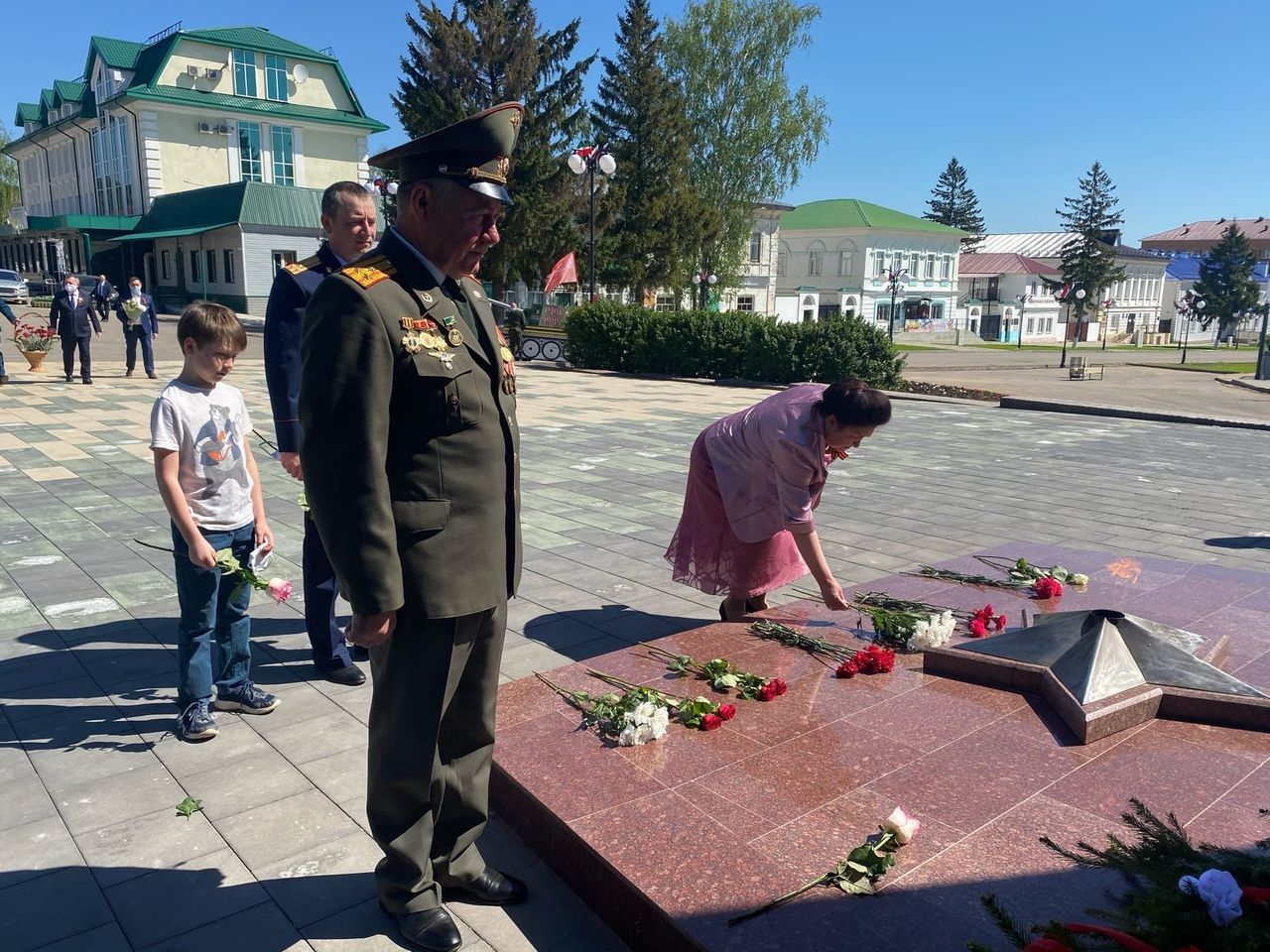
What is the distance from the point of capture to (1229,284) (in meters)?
74.2

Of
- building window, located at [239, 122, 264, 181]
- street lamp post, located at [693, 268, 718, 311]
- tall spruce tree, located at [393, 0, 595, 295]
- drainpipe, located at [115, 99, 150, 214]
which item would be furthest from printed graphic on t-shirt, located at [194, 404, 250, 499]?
building window, located at [239, 122, 264, 181]

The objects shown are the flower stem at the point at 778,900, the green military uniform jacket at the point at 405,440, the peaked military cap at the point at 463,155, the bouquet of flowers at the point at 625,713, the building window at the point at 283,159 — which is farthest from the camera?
the building window at the point at 283,159

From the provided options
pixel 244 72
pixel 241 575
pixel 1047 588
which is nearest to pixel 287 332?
pixel 241 575

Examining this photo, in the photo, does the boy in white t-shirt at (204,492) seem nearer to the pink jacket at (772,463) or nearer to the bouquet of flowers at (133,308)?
the pink jacket at (772,463)

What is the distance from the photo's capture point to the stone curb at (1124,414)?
1391 cm

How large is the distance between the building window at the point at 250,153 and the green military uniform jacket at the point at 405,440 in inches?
1781

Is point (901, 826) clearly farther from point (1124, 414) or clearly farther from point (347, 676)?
point (1124, 414)

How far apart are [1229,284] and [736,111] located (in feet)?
188

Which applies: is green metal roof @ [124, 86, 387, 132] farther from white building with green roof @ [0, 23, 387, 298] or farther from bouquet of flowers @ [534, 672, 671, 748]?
bouquet of flowers @ [534, 672, 671, 748]

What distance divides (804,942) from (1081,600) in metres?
3.24

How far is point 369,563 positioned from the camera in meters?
2.08

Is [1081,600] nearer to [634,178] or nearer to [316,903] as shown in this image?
[316,903]

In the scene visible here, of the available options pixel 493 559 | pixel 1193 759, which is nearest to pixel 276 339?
pixel 493 559

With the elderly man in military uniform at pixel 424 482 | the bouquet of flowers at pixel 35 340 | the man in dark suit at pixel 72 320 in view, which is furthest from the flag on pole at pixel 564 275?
the elderly man in military uniform at pixel 424 482
